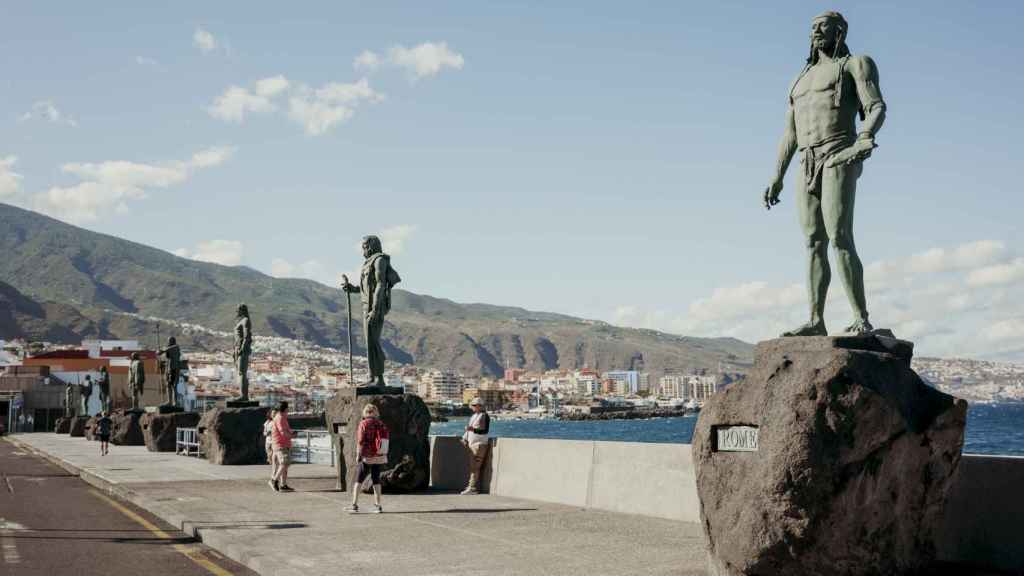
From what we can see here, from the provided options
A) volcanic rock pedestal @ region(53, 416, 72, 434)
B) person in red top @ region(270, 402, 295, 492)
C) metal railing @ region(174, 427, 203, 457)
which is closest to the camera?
person in red top @ region(270, 402, 295, 492)

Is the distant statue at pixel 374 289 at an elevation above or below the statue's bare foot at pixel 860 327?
above

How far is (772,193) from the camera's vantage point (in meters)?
9.78

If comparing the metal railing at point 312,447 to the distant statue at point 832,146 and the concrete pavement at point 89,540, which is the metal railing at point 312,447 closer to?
the concrete pavement at point 89,540

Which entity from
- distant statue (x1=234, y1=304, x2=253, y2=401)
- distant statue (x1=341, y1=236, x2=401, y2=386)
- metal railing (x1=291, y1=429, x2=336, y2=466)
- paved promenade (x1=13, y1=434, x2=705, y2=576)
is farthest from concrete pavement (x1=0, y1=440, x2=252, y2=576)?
distant statue (x1=234, y1=304, x2=253, y2=401)

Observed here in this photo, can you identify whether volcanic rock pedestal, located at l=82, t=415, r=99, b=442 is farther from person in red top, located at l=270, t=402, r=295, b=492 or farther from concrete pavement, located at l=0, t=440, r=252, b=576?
person in red top, located at l=270, t=402, r=295, b=492

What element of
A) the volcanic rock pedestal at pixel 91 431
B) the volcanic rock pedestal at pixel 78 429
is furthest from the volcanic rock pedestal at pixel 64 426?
the volcanic rock pedestal at pixel 91 431

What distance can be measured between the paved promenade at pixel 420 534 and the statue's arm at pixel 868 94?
369 cm

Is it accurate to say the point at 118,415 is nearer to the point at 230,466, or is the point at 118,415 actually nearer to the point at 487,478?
the point at 230,466

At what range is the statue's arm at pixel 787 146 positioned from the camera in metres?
9.41

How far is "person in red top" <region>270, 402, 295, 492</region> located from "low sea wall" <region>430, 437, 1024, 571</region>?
2.35m

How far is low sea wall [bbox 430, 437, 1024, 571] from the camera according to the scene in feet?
28.1

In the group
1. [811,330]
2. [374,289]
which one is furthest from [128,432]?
[811,330]

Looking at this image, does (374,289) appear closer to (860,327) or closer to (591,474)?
(591,474)

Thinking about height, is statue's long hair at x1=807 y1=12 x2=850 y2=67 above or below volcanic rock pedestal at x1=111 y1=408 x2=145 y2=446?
above
